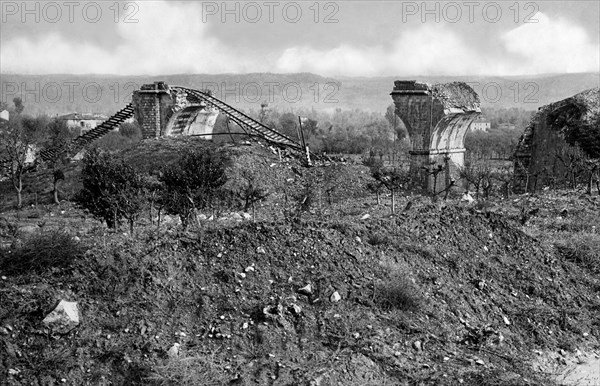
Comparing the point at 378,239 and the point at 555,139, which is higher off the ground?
the point at 555,139

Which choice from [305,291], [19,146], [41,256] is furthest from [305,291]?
[19,146]

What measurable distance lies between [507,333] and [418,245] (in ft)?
6.26

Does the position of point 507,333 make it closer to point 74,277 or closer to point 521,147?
point 74,277

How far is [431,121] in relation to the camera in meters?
20.3

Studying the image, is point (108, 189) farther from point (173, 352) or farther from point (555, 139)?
point (555, 139)

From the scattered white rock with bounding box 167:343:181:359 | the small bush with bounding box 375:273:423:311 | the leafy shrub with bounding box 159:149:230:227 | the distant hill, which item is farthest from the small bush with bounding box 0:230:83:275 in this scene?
the distant hill

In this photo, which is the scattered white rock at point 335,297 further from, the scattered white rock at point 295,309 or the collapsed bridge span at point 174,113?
the collapsed bridge span at point 174,113

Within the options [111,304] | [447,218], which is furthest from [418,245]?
[111,304]

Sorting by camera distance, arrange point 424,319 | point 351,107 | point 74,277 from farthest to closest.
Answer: point 351,107
point 424,319
point 74,277

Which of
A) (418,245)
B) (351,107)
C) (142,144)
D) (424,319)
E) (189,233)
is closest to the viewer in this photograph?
(424,319)

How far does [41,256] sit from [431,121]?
14.5 metres

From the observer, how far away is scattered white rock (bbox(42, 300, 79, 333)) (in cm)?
692

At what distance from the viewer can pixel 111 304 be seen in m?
7.41

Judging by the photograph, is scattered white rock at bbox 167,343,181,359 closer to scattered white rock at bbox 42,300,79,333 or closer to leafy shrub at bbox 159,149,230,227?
scattered white rock at bbox 42,300,79,333
